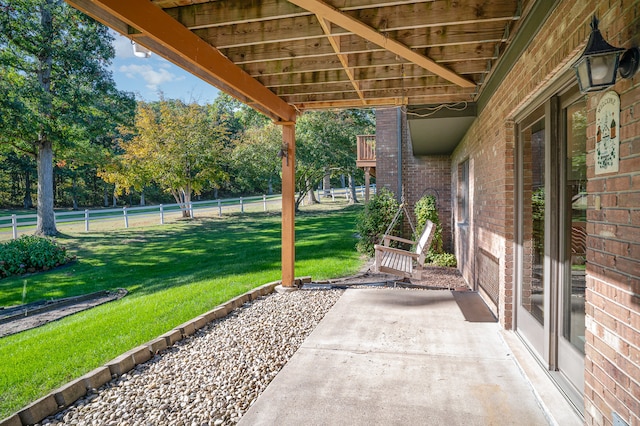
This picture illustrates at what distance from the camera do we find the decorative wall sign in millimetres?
1751

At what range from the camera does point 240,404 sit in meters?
2.91

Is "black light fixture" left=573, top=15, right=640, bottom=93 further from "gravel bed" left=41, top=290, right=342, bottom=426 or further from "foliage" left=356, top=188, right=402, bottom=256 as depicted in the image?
A: "foliage" left=356, top=188, right=402, bottom=256

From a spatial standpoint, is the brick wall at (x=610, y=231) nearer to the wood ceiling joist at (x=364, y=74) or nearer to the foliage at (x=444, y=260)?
the wood ceiling joist at (x=364, y=74)

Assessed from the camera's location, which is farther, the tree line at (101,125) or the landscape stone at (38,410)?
the tree line at (101,125)

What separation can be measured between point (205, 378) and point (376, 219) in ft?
23.3

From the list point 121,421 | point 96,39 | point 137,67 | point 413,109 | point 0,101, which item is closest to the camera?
point 121,421

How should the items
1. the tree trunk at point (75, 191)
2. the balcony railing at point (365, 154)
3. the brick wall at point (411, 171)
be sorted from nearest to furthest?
the brick wall at point (411, 171) → the balcony railing at point (365, 154) → the tree trunk at point (75, 191)

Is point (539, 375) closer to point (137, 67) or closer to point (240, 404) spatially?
point (240, 404)

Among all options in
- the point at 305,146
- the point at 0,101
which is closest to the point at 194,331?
the point at 0,101

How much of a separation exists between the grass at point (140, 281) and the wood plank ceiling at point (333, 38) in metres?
2.91

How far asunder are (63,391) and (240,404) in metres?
1.31

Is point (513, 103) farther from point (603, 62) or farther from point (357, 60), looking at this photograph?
point (603, 62)

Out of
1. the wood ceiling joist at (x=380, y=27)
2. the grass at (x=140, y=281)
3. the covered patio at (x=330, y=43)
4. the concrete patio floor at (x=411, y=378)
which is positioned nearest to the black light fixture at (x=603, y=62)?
the covered patio at (x=330, y=43)

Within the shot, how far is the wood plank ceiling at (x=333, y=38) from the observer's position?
10.1ft
